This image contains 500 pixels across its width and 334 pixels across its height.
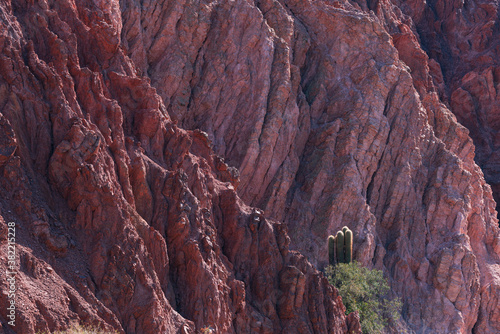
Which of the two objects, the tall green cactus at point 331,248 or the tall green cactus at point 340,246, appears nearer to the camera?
the tall green cactus at point 340,246

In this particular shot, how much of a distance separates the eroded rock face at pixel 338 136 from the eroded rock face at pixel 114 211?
6209 mm

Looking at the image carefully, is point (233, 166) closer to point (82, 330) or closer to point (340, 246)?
point (340, 246)

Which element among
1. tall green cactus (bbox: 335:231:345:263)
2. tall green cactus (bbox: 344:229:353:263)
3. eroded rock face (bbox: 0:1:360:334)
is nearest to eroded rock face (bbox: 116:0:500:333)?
tall green cactus (bbox: 335:231:345:263)

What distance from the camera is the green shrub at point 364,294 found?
3672 cm

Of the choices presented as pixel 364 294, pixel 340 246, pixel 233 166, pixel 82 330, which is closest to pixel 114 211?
pixel 82 330

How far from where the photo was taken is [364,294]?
126 ft

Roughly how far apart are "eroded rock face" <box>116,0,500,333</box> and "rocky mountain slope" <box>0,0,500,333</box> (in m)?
0.13

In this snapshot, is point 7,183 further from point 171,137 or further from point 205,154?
point 205,154

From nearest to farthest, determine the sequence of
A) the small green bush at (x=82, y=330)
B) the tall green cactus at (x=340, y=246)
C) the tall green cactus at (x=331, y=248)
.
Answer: the small green bush at (x=82, y=330)
the tall green cactus at (x=340, y=246)
the tall green cactus at (x=331, y=248)

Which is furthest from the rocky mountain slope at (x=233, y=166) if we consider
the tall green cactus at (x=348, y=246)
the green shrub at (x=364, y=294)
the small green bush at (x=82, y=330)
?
the tall green cactus at (x=348, y=246)

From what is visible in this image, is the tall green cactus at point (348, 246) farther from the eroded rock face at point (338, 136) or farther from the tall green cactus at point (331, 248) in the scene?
the eroded rock face at point (338, 136)

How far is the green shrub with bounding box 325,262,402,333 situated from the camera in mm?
36719

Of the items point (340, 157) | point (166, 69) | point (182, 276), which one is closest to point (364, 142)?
point (340, 157)

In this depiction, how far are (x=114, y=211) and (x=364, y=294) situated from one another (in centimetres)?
1964
